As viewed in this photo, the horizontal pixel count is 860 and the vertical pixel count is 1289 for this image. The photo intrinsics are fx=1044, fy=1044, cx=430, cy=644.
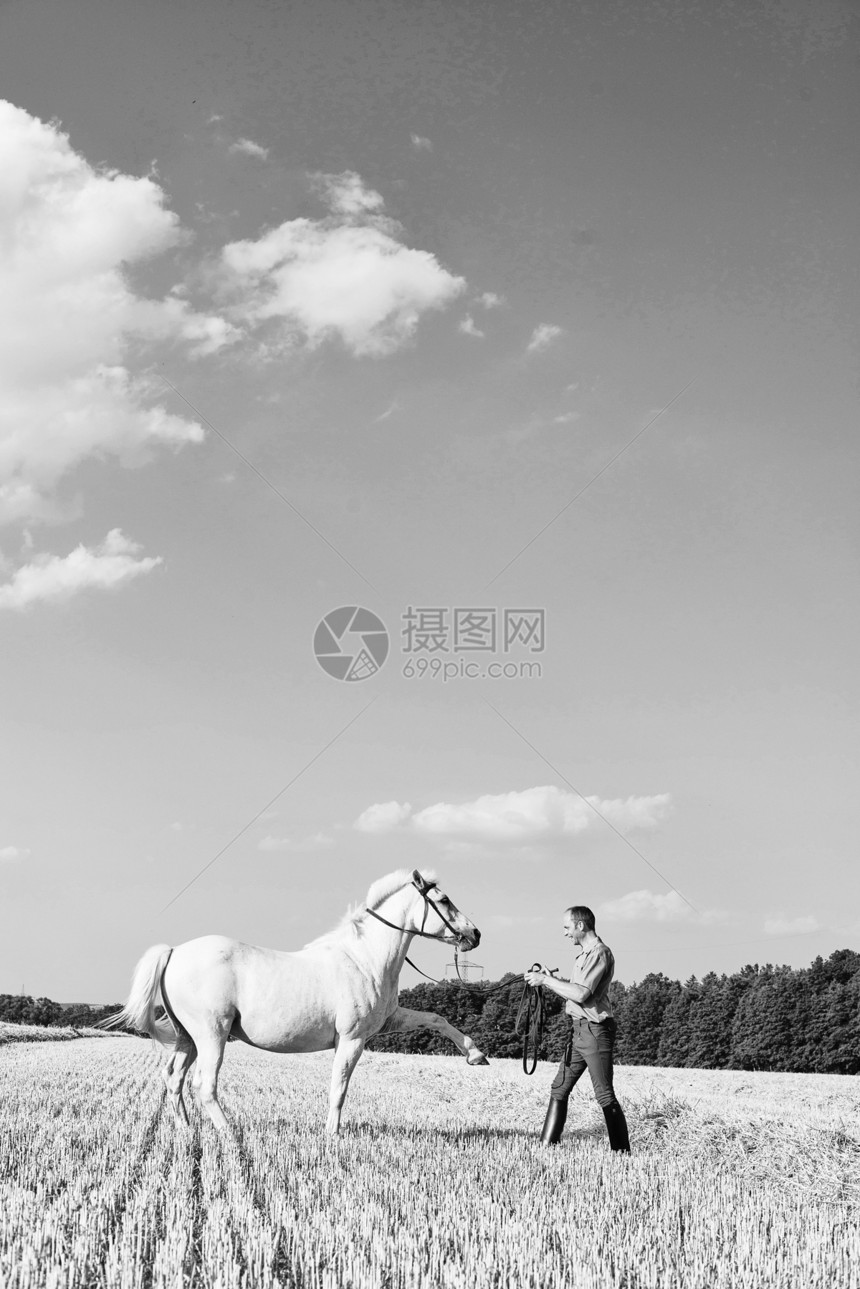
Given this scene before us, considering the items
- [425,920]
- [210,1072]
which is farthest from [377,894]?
[210,1072]

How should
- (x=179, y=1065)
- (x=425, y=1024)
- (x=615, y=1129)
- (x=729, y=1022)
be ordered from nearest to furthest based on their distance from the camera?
(x=615, y=1129), (x=425, y=1024), (x=179, y=1065), (x=729, y=1022)

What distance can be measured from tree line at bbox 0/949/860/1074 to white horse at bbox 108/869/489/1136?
118ft

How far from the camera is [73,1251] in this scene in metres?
4.41

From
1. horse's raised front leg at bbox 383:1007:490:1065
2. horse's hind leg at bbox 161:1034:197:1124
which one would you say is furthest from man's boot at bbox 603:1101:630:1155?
horse's hind leg at bbox 161:1034:197:1124

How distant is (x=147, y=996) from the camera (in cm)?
975

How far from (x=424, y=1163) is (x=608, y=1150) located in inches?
78.2

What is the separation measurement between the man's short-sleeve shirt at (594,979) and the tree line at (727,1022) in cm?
3710

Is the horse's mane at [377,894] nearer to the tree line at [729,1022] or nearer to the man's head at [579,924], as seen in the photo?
the man's head at [579,924]

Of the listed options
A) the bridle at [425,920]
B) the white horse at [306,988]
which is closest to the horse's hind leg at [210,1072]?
the white horse at [306,988]

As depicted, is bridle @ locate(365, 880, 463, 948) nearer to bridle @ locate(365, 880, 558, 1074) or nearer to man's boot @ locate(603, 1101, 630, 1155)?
bridle @ locate(365, 880, 558, 1074)

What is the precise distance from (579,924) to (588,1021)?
764mm

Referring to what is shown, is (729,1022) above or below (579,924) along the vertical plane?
below

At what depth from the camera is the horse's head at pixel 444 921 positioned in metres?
9.70

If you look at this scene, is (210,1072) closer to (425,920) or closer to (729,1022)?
(425,920)
